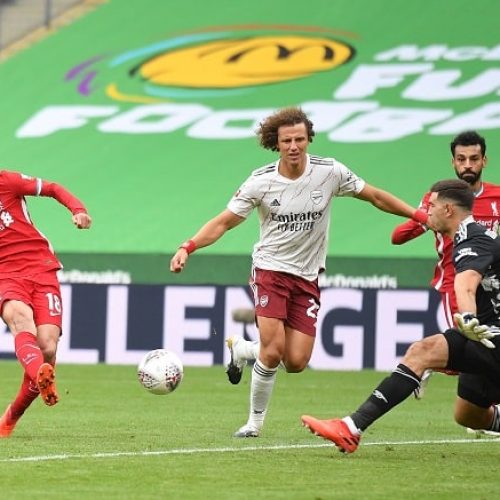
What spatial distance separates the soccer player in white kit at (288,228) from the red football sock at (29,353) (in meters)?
1.45

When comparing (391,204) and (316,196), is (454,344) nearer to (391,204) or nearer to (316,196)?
(391,204)

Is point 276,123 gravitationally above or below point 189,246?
above

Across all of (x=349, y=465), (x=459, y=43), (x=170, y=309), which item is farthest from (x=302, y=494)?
(x=459, y=43)

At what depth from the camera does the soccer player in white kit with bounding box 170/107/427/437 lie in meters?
10.5

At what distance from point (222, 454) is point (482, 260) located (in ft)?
7.04

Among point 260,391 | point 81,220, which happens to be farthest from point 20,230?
point 260,391

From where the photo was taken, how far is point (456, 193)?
355 inches

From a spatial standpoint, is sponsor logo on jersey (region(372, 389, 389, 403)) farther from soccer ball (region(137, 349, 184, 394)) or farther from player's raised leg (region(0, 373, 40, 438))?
player's raised leg (region(0, 373, 40, 438))

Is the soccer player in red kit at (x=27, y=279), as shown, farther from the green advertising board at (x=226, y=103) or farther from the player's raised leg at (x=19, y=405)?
the green advertising board at (x=226, y=103)

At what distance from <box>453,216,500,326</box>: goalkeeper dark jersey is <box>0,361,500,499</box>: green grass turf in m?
0.99

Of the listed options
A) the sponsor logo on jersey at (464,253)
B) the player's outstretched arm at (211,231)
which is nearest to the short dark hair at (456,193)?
the sponsor logo on jersey at (464,253)

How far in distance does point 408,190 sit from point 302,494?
15215 mm

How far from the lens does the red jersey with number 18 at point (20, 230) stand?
1070 cm

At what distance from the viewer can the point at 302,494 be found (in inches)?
299
